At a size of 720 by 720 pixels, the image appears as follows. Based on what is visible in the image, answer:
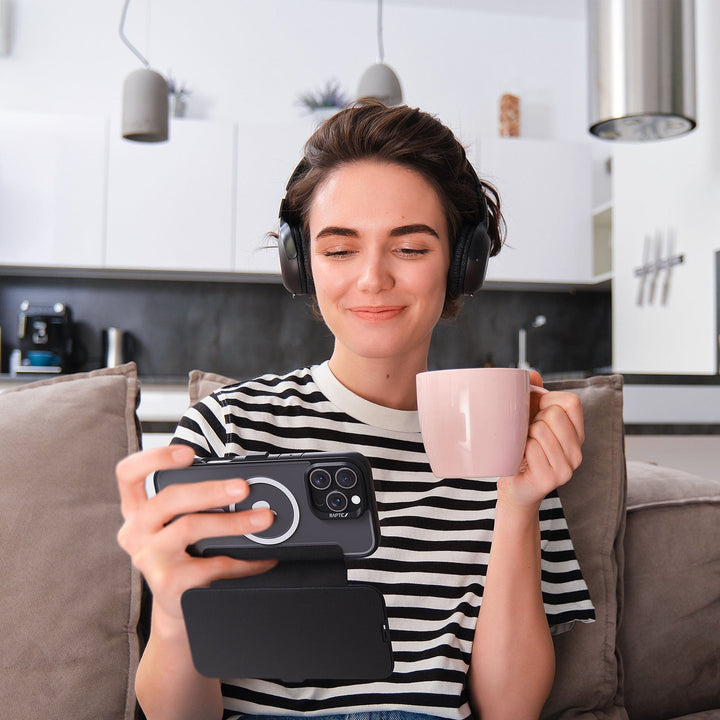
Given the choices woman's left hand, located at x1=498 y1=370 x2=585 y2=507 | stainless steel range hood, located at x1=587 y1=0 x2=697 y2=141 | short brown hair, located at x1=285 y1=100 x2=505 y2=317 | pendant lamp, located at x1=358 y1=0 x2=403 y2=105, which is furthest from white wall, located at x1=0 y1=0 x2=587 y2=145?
woman's left hand, located at x1=498 y1=370 x2=585 y2=507

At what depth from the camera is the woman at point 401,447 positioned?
0.91 metres

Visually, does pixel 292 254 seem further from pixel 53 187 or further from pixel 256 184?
pixel 53 187

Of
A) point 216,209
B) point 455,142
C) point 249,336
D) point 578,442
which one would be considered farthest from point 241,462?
point 249,336

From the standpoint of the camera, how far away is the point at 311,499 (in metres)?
0.61

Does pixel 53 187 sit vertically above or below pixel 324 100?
below

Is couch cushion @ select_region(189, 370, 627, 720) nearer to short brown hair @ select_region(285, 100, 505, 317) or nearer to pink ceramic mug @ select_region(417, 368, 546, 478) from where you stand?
short brown hair @ select_region(285, 100, 505, 317)

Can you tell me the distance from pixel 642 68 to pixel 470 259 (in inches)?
73.7

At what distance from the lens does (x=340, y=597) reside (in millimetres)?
618

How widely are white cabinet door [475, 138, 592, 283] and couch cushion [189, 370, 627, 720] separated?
3014mm

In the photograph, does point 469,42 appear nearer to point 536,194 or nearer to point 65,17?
point 536,194

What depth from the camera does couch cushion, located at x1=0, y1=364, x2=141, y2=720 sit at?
94 cm

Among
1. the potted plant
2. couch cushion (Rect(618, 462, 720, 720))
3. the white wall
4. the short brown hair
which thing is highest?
the white wall

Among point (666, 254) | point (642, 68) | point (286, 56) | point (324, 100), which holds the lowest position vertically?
point (666, 254)

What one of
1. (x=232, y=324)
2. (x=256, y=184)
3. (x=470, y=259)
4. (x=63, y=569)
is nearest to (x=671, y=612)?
(x=470, y=259)
